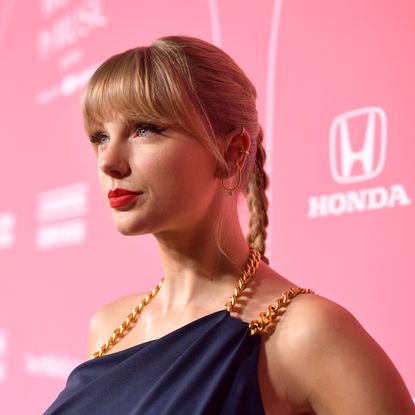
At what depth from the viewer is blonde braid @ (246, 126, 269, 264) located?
1135mm

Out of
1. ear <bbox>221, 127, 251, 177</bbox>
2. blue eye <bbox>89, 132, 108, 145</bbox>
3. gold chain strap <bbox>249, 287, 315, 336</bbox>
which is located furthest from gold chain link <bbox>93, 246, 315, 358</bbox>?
blue eye <bbox>89, 132, 108, 145</bbox>

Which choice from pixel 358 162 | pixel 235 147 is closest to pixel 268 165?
pixel 358 162

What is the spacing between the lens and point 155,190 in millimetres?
975

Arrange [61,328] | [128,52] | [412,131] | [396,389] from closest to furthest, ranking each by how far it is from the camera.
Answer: [396,389], [128,52], [412,131], [61,328]

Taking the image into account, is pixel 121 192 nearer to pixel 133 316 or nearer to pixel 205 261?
pixel 205 261

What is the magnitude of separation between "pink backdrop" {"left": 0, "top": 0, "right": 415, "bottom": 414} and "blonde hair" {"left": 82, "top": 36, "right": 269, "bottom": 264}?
242 mm

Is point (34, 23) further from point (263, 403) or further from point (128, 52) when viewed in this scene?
point (263, 403)

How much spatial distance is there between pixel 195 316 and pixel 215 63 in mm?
327

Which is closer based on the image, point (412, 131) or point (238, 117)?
point (238, 117)

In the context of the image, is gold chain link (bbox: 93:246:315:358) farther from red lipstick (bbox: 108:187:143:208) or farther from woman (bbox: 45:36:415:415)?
red lipstick (bbox: 108:187:143:208)

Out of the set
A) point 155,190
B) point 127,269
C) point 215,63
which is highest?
point 215,63

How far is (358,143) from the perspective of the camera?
1232 millimetres

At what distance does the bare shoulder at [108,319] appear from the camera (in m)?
1.21

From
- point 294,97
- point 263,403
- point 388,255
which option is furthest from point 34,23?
point 263,403
